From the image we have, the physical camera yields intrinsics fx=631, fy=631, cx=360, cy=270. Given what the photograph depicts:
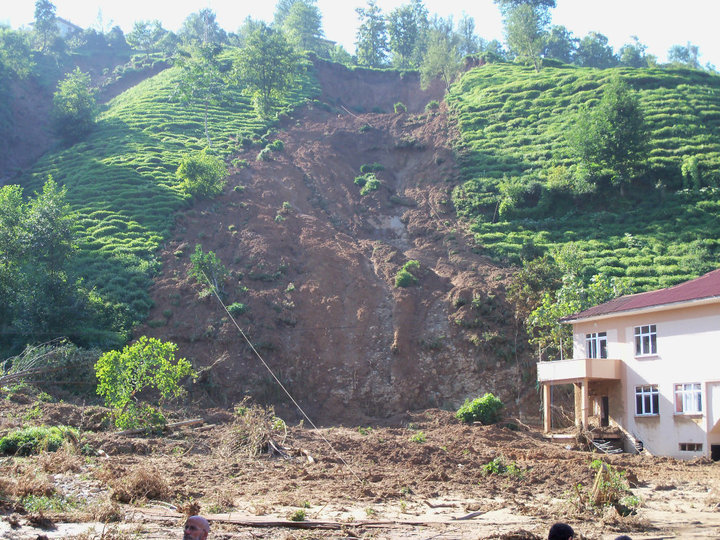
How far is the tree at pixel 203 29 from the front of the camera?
96.9 metres

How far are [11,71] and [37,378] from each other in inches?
2283

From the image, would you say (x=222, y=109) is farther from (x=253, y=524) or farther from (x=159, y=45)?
(x=253, y=524)

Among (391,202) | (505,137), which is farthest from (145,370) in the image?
(505,137)

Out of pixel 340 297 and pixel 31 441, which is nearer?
pixel 31 441

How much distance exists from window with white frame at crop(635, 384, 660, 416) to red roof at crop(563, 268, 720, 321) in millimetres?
2987

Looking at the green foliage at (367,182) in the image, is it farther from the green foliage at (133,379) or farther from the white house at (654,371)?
the green foliage at (133,379)

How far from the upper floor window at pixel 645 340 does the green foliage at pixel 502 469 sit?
9.33m

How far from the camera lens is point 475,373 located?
2984cm

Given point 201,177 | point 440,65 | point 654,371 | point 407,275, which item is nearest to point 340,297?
point 407,275

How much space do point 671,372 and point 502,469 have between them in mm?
9218

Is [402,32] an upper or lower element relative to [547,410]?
upper

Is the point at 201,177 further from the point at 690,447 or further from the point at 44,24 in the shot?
the point at 44,24

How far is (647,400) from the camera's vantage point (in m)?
23.3

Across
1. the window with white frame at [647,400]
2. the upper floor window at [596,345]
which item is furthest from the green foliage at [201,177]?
the window with white frame at [647,400]
